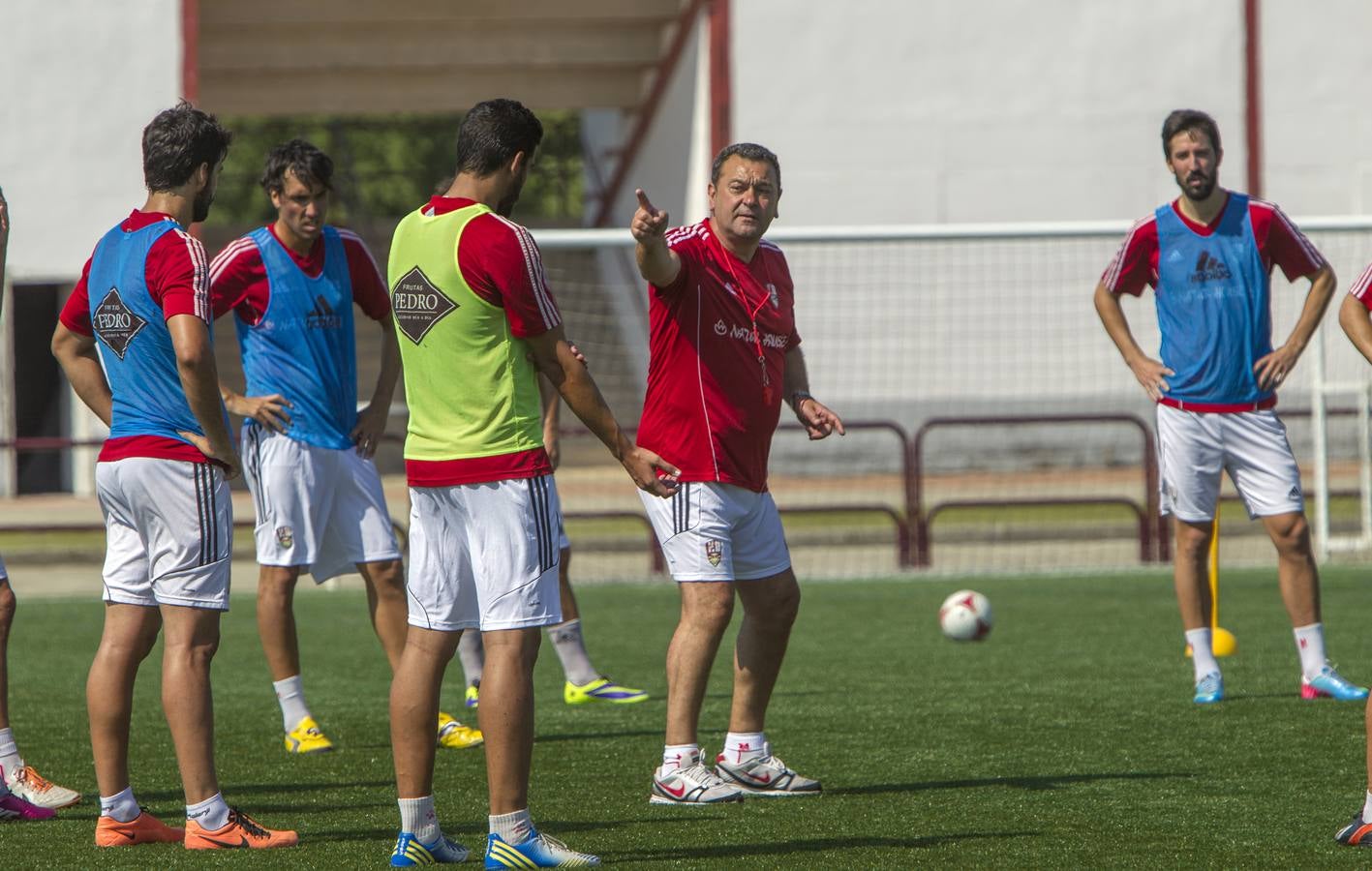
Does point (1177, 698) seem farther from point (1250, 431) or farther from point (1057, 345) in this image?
point (1057, 345)

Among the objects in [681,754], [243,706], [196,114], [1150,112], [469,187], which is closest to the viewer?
[469,187]

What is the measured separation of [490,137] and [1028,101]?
15906 mm

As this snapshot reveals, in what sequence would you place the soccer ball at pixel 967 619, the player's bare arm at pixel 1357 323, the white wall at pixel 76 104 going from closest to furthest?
the player's bare arm at pixel 1357 323 → the soccer ball at pixel 967 619 → the white wall at pixel 76 104

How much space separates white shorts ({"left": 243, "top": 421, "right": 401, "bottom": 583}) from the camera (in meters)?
6.59

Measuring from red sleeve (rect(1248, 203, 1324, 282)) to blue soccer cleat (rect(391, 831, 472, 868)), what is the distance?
441cm

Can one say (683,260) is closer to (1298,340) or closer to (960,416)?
(1298,340)

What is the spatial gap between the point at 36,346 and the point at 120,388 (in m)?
16.1

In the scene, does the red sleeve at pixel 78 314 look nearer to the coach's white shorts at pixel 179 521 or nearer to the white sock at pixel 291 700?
the coach's white shorts at pixel 179 521

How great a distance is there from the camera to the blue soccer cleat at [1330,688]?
7102 mm

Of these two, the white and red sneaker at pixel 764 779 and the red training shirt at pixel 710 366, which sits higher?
the red training shirt at pixel 710 366

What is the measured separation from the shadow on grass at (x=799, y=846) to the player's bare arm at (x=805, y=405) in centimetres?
127

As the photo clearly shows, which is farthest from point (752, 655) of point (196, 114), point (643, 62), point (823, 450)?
point (643, 62)

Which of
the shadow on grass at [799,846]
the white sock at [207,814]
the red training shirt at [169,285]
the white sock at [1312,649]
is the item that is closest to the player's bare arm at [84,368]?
the red training shirt at [169,285]

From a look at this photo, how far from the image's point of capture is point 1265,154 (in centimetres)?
1967
